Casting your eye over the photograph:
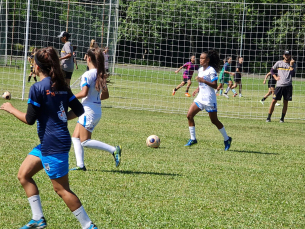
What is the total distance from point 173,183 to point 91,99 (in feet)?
5.84

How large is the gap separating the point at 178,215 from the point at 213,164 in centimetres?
307

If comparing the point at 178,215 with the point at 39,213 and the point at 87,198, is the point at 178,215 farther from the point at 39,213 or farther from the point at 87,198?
the point at 39,213

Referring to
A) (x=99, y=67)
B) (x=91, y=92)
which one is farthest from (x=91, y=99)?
(x=99, y=67)

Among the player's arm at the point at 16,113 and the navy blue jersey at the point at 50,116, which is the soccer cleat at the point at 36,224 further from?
the player's arm at the point at 16,113

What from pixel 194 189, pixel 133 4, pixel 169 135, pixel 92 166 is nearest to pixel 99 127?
pixel 169 135

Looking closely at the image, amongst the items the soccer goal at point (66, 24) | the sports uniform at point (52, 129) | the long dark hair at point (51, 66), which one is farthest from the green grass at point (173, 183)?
the soccer goal at point (66, 24)

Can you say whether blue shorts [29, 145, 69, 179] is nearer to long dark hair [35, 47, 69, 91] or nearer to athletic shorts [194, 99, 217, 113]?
long dark hair [35, 47, 69, 91]

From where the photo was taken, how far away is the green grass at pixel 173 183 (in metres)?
5.19

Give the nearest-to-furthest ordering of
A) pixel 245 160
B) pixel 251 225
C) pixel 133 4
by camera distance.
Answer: pixel 251 225 < pixel 245 160 < pixel 133 4

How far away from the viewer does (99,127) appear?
38.5 feet

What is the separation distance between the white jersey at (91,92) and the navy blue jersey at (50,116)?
8.66ft

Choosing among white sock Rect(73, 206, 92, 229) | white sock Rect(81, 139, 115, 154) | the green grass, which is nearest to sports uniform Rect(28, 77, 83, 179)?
white sock Rect(73, 206, 92, 229)

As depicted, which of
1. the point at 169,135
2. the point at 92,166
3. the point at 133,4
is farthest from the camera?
the point at 133,4

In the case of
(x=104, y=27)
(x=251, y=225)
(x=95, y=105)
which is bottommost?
(x=251, y=225)
